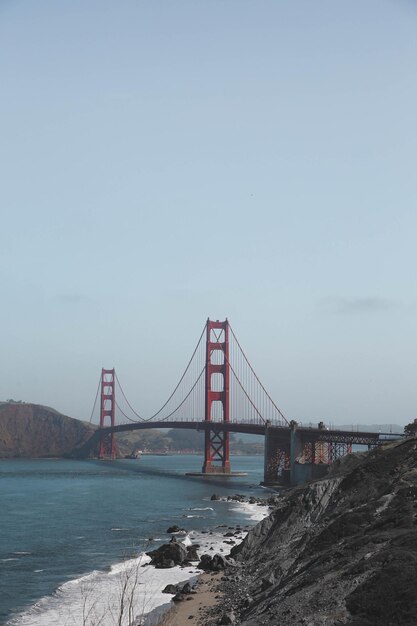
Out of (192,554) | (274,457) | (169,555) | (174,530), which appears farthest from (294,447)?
(169,555)

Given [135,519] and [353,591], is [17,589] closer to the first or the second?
[353,591]

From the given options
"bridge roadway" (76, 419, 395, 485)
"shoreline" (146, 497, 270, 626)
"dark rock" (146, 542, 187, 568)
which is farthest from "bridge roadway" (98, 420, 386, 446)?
"shoreline" (146, 497, 270, 626)

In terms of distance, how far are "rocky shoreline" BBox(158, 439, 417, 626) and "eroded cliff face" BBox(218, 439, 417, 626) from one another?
43mm

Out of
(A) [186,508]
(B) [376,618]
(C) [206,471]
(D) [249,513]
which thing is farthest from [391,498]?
(C) [206,471]

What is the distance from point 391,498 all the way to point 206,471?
104 m

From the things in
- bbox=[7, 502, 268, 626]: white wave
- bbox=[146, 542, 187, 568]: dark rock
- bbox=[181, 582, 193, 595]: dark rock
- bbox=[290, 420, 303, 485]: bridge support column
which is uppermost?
bbox=[290, 420, 303, 485]: bridge support column

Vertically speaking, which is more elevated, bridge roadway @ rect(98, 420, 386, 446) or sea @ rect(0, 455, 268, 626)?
bridge roadway @ rect(98, 420, 386, 446)

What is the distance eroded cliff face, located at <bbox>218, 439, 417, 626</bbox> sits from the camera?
2867cm

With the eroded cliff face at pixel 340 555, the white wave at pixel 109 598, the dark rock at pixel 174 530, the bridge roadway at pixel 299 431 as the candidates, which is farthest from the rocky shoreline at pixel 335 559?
the bridge roadway at pixel 299 431

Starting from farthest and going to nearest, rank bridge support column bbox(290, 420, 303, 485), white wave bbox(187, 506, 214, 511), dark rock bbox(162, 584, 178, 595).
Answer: bridge support column bbox(290, 420, 303, 485), white wave bbox(187, 506, 214, 511), dark rock bbox(162, 584, 178, 595)

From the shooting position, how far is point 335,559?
34.5 m

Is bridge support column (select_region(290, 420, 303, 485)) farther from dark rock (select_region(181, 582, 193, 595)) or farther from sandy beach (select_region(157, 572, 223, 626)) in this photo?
→ dark rock (select_region(181, 582, 193, 595))

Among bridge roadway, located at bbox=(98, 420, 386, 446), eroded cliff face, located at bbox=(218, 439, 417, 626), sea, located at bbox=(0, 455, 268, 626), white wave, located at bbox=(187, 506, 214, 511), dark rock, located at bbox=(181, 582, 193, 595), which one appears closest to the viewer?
eroded cliff face, located at bbox=(218, 439, 417, 626)

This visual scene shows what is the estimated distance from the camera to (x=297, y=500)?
51844 millimetres
